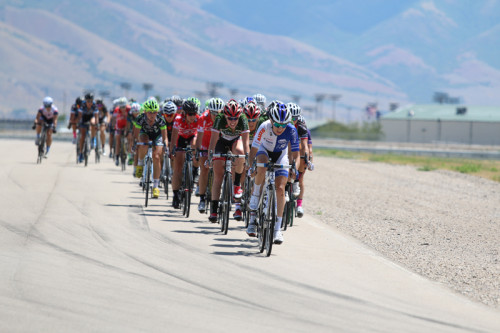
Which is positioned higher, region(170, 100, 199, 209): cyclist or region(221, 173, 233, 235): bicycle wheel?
region(170, 100, 199, 209): cyclist

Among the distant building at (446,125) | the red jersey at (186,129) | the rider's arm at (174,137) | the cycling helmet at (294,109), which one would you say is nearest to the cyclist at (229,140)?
the cycling helmet at (294,109)

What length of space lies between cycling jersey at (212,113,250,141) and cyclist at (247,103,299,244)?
1.37 m

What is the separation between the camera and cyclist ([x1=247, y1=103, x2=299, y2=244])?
10.9m

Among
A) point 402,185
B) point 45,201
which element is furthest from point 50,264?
point 402,185

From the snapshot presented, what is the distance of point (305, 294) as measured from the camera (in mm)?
8297

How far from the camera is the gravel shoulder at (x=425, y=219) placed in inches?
416

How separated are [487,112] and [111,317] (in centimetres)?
12944

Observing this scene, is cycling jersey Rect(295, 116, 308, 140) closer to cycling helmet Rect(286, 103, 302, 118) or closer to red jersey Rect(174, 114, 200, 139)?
cycling helmet Rect(286, 103, 302, 118)

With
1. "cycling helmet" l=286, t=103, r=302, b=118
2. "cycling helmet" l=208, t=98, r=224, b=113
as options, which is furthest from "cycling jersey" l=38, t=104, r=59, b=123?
"cycling helmet" l=286, t=103, r=302, b=118

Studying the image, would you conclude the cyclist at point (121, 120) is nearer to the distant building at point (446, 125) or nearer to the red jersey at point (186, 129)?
the red jersey at point (186, 129)

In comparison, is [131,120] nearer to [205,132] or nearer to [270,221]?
[205,132]

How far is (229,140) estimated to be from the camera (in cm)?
1287

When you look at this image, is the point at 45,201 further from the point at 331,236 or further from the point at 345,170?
the point at 345,170

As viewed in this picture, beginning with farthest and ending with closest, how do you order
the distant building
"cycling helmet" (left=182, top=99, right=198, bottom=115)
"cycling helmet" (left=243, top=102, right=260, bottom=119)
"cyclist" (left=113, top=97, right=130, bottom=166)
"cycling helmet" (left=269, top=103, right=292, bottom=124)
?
the distant building < "cyclist" (left=113, top=97, right=130, bottom=166) < "cycling helmet" (left=182, top=99, right=198, bottom=115) < "cycling helmet" (left=243, top=102, right=260, bottom=119) < "cycling helmet" (left=269, top=103, right=292, bottom=124)
